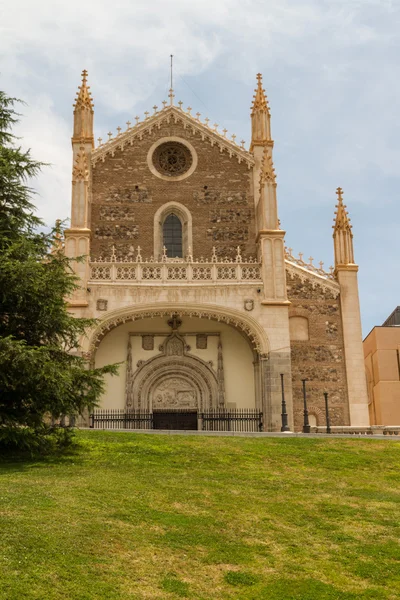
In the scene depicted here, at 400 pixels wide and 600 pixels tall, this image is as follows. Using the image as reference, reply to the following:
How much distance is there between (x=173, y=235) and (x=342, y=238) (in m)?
7.95

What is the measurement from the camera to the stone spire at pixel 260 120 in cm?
3584

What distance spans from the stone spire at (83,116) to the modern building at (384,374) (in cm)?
2241

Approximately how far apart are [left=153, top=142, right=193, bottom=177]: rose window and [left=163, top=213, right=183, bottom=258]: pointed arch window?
221cm

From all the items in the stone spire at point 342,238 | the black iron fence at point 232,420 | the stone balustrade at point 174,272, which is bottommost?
the black iron fence at point 232,420

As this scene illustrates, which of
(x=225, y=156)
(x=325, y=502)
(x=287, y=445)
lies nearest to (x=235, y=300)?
(x=225, y=156)

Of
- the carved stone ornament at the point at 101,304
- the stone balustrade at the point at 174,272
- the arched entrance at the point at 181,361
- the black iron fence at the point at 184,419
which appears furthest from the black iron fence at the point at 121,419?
the stone balustrade at the point at 174,272

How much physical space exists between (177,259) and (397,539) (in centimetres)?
2222

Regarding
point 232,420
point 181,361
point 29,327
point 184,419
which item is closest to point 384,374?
point 232,420

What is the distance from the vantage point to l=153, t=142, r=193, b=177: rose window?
35562mm

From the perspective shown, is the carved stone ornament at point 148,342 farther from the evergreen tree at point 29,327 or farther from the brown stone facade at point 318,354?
the evergreen tree at point 29,327

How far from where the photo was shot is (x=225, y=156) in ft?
117

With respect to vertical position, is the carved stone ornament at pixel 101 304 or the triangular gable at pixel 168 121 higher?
the triangular gable at pixel 168 121

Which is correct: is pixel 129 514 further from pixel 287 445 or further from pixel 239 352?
pixel 239 352

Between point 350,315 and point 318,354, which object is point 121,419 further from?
point 350,315
